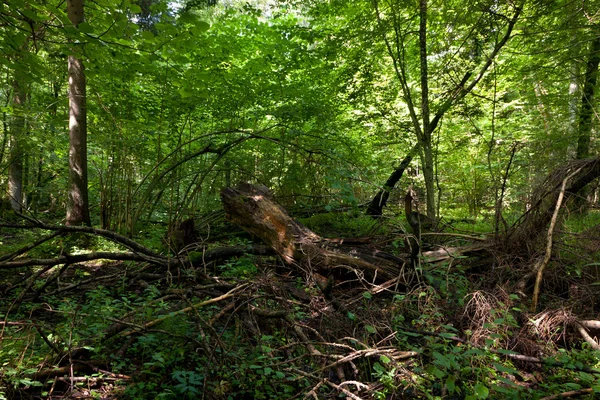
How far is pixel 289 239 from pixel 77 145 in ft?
15.3

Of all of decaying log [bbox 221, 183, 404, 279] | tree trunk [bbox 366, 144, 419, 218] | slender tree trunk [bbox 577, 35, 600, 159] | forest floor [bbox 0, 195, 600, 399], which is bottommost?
forest floor [bbox 0, 195, 600, 399]

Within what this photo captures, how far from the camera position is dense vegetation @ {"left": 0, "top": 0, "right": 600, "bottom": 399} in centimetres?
229

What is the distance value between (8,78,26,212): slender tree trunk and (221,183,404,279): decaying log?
4.84 metres

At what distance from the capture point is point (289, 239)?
4090mm

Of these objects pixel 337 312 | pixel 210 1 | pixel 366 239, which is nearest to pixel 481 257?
pixel 366 239

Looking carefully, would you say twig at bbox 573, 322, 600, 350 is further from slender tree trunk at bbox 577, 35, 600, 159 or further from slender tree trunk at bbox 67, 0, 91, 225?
slender tree trunk at bbox 67, 0, 91, 225

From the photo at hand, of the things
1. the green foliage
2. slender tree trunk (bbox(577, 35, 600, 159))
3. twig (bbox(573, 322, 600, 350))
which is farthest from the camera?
the green foliage

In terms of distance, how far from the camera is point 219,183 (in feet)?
28.1

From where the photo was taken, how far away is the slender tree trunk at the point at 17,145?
733 cm

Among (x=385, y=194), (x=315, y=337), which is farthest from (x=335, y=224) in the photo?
(x=315, y=337)

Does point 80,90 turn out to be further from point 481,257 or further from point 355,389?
point 481,257

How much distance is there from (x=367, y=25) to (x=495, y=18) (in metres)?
2.24

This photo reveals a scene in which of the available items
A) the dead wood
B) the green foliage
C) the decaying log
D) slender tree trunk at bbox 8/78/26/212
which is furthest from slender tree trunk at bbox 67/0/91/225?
the dead wood

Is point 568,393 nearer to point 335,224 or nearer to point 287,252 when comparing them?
point 287,252
